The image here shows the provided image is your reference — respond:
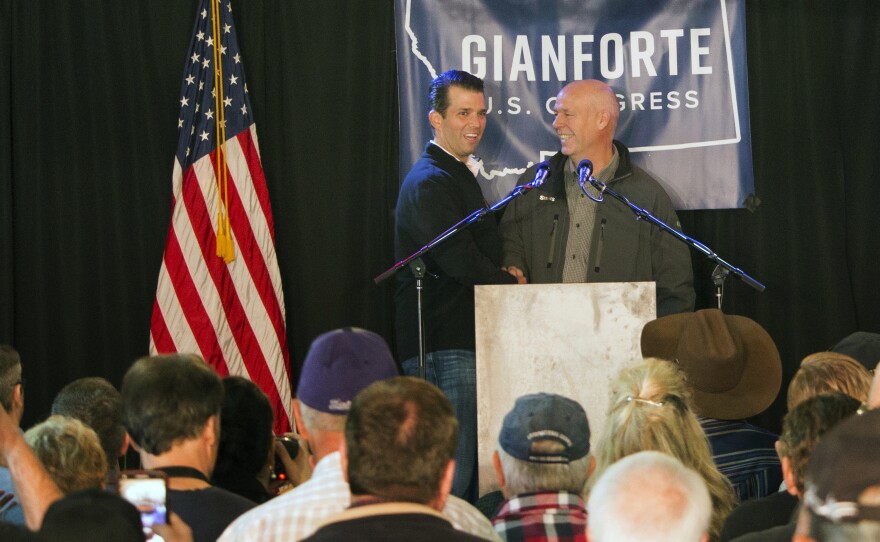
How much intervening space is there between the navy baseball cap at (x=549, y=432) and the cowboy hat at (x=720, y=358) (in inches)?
48.6

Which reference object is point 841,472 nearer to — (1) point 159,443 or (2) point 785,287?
(1) point 159,443

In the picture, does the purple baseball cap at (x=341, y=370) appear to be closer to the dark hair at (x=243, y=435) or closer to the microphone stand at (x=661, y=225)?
the dark hair at (x=243, y=435)

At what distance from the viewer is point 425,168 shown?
5559mm

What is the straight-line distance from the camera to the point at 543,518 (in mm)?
2387

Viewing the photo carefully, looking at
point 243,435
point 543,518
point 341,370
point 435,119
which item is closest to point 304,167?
point 435,119

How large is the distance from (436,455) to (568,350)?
2328 millimetres

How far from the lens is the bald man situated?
217 inches

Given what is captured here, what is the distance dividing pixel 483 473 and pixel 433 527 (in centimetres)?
233

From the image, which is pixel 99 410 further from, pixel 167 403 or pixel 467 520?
pixel 467 520

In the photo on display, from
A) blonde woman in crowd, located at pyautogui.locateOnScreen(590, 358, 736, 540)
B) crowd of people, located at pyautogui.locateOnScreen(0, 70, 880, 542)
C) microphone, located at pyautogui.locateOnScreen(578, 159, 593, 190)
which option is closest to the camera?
crowd of people, located at pyautogui.locateOnScreen(0, 70, 880, 542)

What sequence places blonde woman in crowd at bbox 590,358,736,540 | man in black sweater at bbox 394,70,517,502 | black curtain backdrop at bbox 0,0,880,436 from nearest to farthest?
blonde woman in crowd at bbox 590,358,736,540 < man in black sweater at bbox 394,70,517,502 < black curtain backdrop at bbox 0,0,880,436

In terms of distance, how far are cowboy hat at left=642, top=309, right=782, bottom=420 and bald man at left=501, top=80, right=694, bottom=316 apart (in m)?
1.38

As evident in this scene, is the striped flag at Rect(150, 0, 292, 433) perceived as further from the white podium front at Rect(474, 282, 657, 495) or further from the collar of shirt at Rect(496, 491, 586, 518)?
the collar of shirt at Rect(496, 491, 586, 518)

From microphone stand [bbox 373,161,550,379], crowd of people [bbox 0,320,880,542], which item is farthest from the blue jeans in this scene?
crowd of people [bbox 0,320,880,542]
